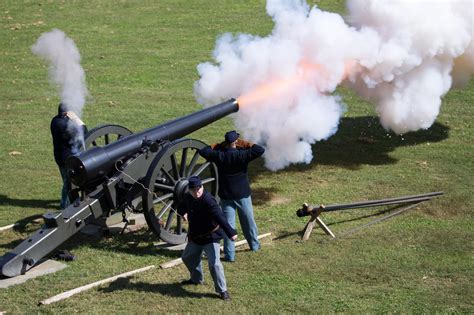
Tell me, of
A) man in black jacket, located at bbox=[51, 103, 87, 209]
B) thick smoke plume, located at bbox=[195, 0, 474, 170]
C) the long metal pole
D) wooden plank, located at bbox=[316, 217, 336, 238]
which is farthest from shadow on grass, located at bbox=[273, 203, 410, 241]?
man in black jacket, located at bbox=[51, 103, 87, 209]

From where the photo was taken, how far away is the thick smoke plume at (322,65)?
41.1ft

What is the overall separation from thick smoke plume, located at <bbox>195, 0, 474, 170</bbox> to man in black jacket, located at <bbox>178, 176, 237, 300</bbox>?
11.5 feet

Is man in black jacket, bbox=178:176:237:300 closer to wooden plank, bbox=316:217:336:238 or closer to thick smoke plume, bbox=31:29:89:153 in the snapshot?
wooden plank, bbox=316:217:336:238

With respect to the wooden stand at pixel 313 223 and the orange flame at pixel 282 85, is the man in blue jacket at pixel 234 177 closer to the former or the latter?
the wooden stand at pixel 313 223

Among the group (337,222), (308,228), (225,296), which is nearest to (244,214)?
(308,228)

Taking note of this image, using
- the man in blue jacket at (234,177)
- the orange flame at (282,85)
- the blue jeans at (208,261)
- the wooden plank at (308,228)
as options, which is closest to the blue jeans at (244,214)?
the man in blue jacket at (234,177)

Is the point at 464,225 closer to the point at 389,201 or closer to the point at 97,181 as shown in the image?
the point at 389,201

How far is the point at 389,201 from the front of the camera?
1201cm

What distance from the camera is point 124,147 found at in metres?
10.8

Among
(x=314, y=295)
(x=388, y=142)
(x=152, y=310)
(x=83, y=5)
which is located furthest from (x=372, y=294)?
(x=83, y=5)

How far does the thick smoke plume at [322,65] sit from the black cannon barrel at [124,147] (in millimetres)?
547

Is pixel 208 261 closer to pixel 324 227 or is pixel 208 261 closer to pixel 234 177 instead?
pixel 234 177

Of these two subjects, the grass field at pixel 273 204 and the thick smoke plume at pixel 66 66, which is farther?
the thick smoke plume at pixel 66 66

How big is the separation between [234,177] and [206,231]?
56.1 inches
